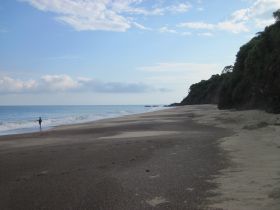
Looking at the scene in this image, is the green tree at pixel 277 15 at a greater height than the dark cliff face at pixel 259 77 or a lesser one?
greater

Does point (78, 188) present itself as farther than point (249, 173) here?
No

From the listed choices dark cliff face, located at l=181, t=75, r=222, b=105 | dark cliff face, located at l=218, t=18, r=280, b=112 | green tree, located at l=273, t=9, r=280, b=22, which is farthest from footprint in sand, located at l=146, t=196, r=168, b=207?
dark cliff face, located at l=181, t=75, r=222, b=105

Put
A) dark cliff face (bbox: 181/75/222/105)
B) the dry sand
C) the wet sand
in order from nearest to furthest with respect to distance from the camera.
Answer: the dry sand
the wet sand
dark cliff face (bbox: 181/75/222/105)

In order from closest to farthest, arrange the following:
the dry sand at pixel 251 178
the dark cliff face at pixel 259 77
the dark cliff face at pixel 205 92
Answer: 1. the dry sand at pixel 251 178
2. the dark cliff face at pixel 259 77
3. the dark cliff face at pixel 205 92

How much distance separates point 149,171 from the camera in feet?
40.1

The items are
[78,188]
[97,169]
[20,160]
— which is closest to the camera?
[78,188]

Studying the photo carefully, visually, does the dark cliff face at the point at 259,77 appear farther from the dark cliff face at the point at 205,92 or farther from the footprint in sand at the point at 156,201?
the dark cliff face at the point at 205,92

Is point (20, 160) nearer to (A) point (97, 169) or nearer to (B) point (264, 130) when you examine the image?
A: (A) point (97, 169)

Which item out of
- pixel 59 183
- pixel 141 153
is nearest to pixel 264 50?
pixel 141 153

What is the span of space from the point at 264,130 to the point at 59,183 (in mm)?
14548

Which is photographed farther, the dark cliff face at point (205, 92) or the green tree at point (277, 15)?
the dark cliff face at point (205, 92)

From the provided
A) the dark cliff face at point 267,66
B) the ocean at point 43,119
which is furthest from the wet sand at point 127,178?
the ocean at point 43,119

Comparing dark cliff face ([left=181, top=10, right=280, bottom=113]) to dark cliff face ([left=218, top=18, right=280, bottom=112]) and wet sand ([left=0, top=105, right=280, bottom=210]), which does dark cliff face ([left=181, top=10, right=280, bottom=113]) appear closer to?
dark cliff face ([left=218, top=18, right=280, bottom=112])

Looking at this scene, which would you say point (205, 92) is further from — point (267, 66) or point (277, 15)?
point (277, 15)
